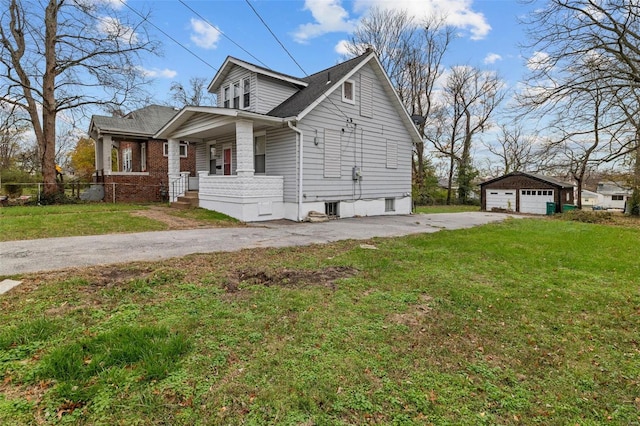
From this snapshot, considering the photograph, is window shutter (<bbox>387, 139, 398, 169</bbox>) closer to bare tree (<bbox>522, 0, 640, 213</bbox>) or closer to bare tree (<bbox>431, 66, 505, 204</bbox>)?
bare tree (<bbox>522, 0, 640, 213</bbox>)

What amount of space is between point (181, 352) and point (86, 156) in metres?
39.1

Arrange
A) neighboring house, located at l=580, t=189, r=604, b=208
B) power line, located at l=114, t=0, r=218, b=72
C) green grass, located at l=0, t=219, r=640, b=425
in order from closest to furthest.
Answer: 1. green grass, located at l=0, t=219, r=640, b=425
2. power line, located at l=114, t=0, r=218, b=72
3. neighboring house, located at l=580, t=189, r=604, b=208

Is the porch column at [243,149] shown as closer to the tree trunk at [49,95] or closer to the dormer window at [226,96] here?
the dormer window at [226,96]

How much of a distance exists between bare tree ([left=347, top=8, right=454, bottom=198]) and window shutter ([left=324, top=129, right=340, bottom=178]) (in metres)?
18.4

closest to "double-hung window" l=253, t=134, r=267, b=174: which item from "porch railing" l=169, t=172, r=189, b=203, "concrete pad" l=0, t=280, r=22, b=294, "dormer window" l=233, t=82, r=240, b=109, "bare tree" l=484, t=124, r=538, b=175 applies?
"dormer window" l=233, t=82, r=240, b=109

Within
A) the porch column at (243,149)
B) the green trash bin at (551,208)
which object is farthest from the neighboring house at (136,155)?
the green trash bin at (551,208)

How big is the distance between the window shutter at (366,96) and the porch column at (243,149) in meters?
5.45

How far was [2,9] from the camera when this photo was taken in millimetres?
14891

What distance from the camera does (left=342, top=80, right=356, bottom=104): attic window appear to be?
13408 mm

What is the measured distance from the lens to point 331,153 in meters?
13.0

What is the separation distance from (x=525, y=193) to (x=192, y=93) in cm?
3193

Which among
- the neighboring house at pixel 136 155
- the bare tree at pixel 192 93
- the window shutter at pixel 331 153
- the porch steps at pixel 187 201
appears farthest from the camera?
the bare tree at pixel 192 93

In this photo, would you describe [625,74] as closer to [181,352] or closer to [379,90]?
[379,90]

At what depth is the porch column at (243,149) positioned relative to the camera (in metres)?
11.1
